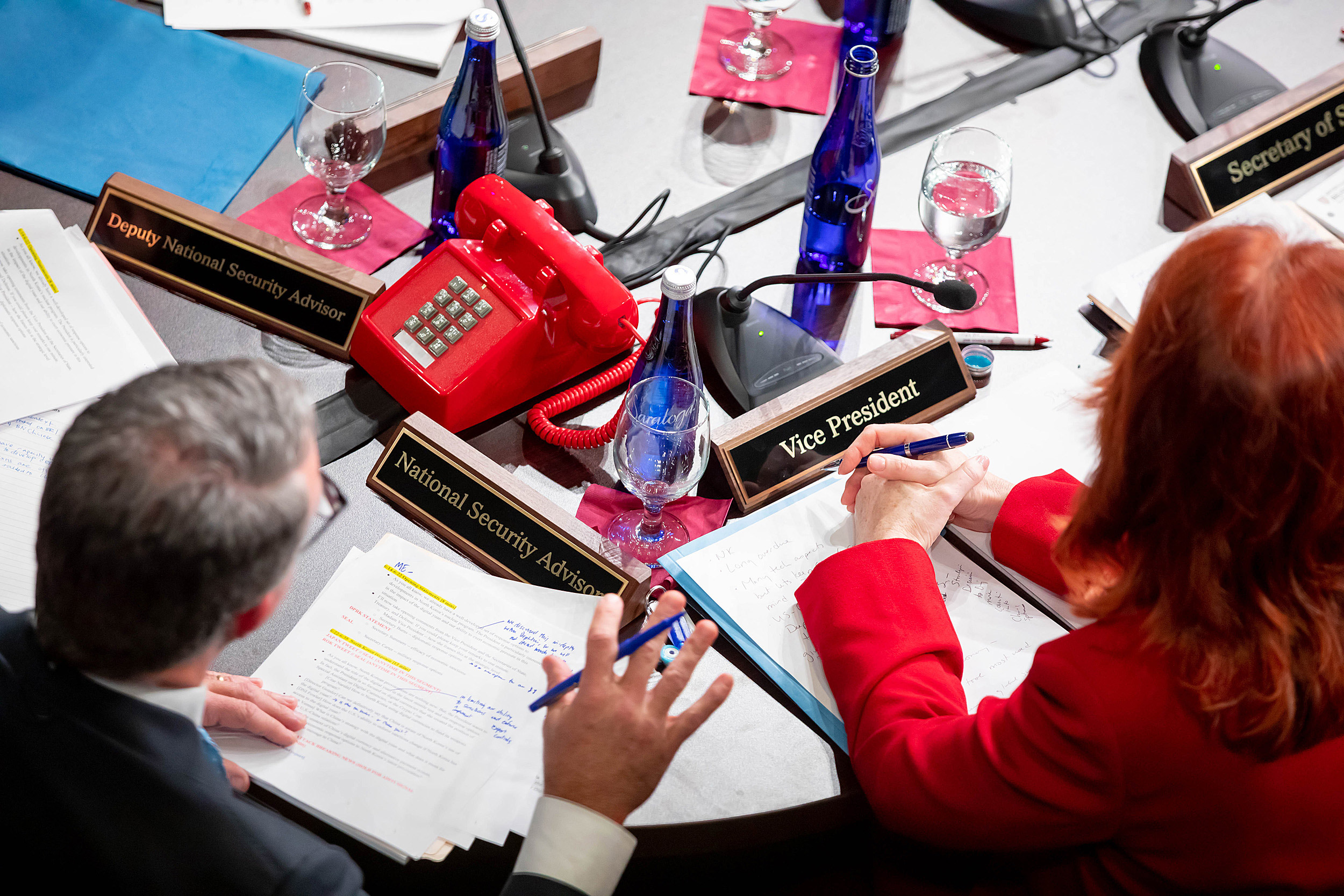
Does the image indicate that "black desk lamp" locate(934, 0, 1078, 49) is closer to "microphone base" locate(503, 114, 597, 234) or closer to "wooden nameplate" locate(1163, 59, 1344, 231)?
"wooden nameplate" locate(1163, 59, 1344, 231)

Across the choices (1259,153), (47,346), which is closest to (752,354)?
(47,346)

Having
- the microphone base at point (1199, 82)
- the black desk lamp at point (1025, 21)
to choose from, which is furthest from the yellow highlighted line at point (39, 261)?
the microphone base at point (1199, 82)

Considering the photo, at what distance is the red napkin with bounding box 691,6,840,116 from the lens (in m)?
1.80

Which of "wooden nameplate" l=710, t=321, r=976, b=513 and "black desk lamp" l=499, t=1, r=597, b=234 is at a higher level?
"black desk lamp" l=499, t=1, r=597, b=234

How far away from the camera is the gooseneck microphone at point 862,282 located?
1405 millimetres

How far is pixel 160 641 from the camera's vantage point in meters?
0.78

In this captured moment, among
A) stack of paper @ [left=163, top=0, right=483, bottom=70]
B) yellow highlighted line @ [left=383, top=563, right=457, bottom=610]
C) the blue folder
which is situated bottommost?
the blue folder

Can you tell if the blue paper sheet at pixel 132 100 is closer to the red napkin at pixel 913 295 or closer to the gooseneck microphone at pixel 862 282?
the gooseneck microphone at pixel 862 282

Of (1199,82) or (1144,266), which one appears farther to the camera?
(1199,82)

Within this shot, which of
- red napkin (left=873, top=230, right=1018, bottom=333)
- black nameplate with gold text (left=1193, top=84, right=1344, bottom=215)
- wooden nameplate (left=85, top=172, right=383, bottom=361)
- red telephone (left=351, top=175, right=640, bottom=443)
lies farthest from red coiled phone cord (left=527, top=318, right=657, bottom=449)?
black nameplate with gold text (left=1193, top=84, right=1344, bottom=215)

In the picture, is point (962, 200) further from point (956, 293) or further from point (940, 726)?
point (940, 726)

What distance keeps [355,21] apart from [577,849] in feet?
4.54

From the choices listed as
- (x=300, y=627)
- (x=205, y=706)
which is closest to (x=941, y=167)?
(x=300, y=627)

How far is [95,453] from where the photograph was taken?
2.45 feet
